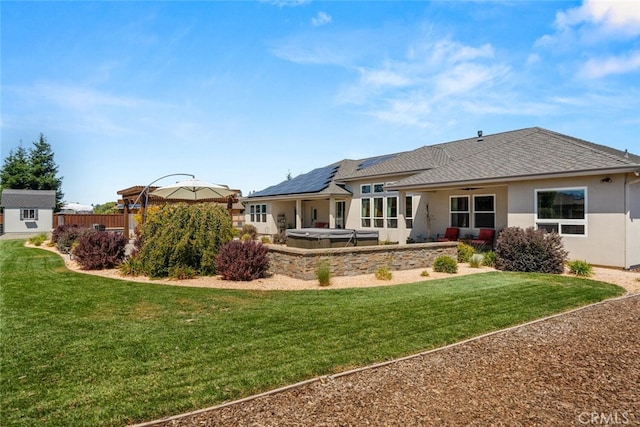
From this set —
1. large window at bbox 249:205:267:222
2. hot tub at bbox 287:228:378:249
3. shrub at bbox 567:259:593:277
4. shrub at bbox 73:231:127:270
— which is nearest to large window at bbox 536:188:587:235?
shrub at bbox 567:259:593:277

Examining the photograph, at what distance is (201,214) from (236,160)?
50.5 ft

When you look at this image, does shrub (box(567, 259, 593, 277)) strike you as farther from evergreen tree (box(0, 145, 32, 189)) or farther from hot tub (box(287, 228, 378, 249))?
evergreen tree (box(0, 145, 32, 189))

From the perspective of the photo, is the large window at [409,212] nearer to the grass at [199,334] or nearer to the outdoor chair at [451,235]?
the outdoor chair at [451,235]

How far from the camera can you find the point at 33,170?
45500 millimetres

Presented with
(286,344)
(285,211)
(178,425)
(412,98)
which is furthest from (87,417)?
(285,211)

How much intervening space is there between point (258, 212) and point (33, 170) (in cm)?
3350

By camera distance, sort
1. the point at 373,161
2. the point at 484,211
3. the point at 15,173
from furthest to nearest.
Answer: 1. the point at 15,173
2. the point at 373,161
3. the point at 484,211

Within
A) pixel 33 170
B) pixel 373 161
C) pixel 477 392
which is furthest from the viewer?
pixel 33 170

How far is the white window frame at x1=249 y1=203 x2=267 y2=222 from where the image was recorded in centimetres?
3022

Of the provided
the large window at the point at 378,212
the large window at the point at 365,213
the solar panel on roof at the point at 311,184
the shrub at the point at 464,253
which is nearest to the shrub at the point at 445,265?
the shrub at the point at 464,253

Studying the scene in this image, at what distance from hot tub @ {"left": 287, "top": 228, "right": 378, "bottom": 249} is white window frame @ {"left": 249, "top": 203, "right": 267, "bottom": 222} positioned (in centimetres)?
1570

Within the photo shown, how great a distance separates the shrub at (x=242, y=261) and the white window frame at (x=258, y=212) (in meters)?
19.6

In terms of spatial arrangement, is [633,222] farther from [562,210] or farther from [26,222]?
[26,222]

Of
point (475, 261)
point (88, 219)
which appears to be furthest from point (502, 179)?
point (88, 219)
